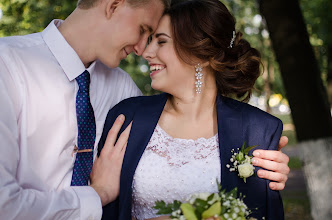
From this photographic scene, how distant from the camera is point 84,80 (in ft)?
9.46

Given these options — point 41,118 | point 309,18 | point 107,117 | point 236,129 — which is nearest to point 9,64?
point 41,118

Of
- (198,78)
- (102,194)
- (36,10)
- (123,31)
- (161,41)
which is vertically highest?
(123,31)

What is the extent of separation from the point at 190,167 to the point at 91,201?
2.85ft

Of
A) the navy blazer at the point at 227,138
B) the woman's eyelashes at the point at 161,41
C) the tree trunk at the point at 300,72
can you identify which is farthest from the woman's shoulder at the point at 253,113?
the tree trunk at the point at 300,72

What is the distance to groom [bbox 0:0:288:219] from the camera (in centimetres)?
235

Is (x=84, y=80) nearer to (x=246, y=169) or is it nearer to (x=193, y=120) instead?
(x=193, y=120)

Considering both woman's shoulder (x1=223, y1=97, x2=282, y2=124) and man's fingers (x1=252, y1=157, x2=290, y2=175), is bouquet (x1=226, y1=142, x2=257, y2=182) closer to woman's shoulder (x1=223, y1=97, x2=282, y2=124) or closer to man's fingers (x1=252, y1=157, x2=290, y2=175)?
man's fingers (x1=252, y1=157, x2=290, y2=175)

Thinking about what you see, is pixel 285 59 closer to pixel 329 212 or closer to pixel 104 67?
pixel 329 212

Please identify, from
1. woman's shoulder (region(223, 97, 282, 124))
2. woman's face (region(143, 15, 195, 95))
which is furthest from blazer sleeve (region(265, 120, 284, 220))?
woman's face (region(143, 15, 195, 95))

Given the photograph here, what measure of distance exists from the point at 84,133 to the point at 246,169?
3.84ft

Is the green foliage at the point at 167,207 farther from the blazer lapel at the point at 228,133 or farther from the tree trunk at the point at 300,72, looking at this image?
the tree trunk at the point at 300,72

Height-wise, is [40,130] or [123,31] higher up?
[123,31]

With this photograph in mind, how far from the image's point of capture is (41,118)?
256cm

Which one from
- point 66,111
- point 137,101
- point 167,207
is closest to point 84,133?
point 66,111
